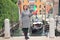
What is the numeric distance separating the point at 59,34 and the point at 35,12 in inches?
213

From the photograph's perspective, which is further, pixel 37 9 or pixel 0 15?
pixel 37 9

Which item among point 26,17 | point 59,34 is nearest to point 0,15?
point 59,34

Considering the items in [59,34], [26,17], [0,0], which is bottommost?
[59,34]

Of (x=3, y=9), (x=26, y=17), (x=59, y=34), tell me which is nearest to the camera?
(x=26, y=17)

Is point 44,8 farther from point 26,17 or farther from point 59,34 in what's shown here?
point 26,17

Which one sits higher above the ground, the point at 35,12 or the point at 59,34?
the point at 35,12

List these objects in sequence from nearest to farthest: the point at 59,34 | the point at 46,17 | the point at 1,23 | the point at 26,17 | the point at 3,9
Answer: the point at 26,17, the point at 59,34, the point at 1,23, the point at 3,9, the point at 46,17

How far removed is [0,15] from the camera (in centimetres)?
1908

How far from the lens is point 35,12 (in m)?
21.7

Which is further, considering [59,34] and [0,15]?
[0,15]

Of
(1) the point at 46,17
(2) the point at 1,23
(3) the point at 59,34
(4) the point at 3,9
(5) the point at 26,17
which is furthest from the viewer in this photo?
(1) the point at 46,17

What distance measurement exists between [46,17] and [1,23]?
204 inches

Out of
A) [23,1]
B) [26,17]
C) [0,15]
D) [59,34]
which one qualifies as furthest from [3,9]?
[26,17]

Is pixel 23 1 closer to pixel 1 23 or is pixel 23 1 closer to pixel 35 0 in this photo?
A: pixel 35 0
